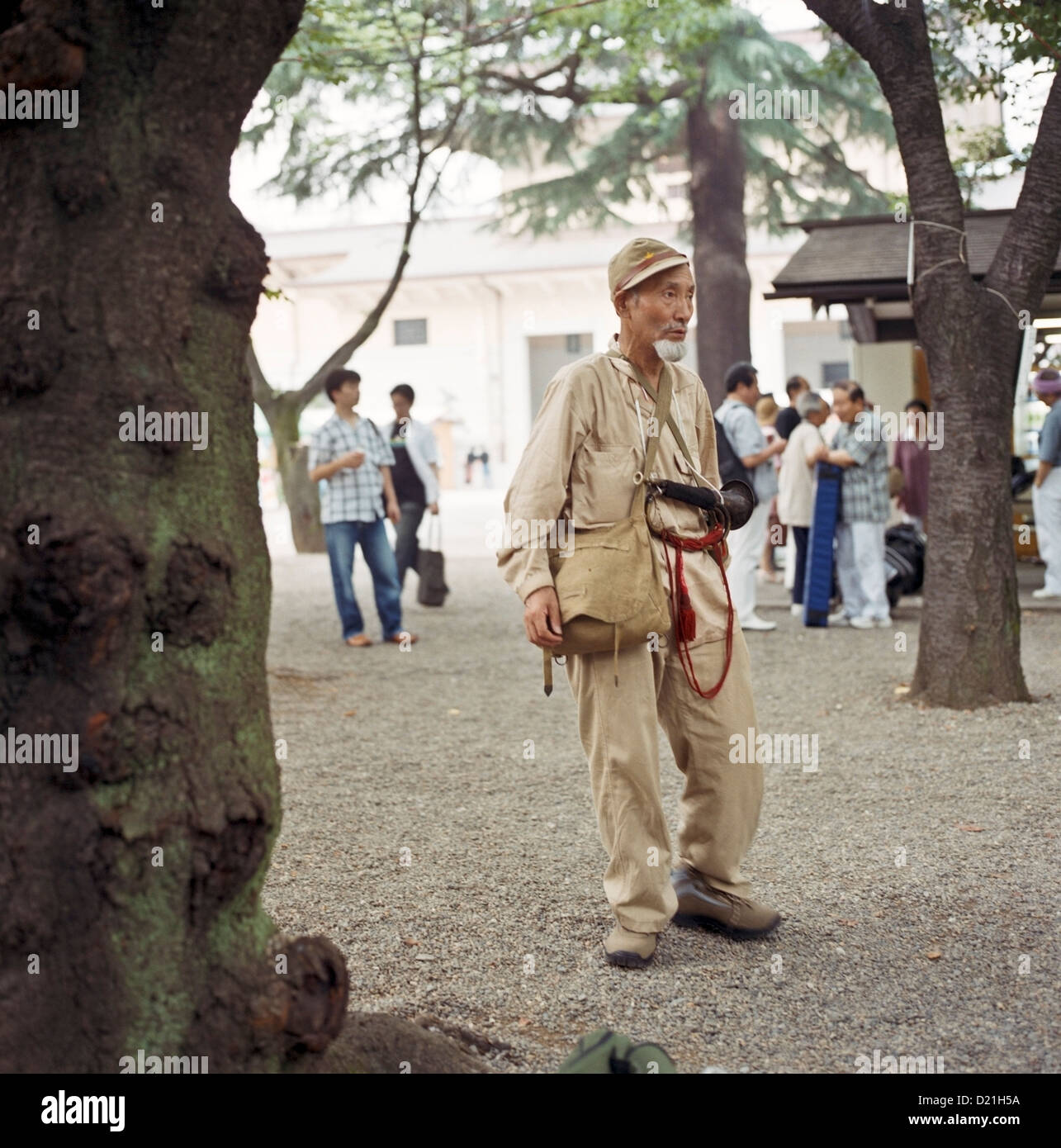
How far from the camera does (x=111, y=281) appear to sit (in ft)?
8.93

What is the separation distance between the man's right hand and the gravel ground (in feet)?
3.20

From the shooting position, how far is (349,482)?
10789 millimetres

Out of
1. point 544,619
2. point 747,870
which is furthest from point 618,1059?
point 747,870

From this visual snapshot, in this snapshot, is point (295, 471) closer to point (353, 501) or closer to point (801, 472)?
point (353, 501)

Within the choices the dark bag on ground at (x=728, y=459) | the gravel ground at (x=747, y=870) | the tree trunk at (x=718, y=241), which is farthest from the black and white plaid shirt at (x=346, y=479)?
the tree trunk at (x=718, y=241)

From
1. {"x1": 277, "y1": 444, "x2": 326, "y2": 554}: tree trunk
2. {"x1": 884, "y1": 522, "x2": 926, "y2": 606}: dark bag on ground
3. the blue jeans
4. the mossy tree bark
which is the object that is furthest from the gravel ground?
{"x1": 277, "y1": 444, "x2": 326, "y2": 554}: tree trunk

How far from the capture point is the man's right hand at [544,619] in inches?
154

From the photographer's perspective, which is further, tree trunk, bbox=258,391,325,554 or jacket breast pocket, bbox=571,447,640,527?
tree trunk, bbox=258,391,325,554

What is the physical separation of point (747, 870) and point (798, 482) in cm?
709

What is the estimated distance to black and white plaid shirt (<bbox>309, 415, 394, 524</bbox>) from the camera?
425 inches

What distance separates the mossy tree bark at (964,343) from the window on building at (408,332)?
1429 inches

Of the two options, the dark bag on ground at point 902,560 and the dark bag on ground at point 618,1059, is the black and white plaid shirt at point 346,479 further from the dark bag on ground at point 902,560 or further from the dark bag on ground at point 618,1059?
the dark bag on ground at point 618,1059

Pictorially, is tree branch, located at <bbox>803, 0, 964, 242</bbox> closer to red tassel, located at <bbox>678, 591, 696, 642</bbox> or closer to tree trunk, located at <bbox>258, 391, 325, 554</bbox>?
red tassel, located at <bbox>678, 591, 696, 642</bbox>
